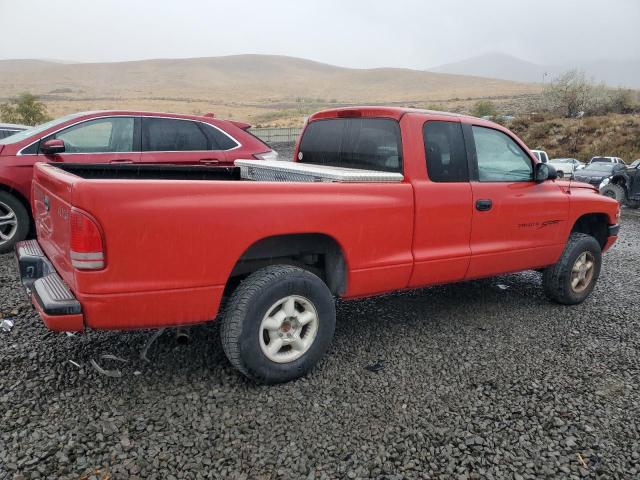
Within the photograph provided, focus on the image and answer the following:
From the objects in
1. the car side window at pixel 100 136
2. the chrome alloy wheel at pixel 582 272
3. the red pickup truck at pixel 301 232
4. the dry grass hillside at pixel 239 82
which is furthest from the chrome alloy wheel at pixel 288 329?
the dry grass hillside at pixel 239 82

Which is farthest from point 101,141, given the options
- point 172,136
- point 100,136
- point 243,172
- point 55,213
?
point 55,213

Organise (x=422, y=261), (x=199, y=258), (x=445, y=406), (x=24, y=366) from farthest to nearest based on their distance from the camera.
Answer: (x=422, y=261) → (x=24, y=366) → (x=445, y=406) → (x=199, y=258)

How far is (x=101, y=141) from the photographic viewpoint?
19.9 ft

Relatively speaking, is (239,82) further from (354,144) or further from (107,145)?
(354,144)

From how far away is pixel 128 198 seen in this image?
252cm

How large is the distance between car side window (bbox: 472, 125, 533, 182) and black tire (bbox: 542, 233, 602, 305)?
0.90 meters

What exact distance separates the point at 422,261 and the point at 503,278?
2650 millimetres

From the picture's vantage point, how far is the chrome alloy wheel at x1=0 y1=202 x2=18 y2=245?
18.6 feet

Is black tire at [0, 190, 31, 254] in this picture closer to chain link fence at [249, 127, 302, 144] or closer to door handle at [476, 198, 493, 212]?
door handle at [476, 198, 493, 212]

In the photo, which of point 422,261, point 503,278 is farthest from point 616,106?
point 422,261

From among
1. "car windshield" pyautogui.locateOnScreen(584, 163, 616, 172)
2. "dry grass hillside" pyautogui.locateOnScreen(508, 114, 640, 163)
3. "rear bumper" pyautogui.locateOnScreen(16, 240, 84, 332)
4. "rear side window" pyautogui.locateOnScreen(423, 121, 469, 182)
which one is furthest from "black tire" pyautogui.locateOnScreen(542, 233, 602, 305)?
"dry grass hillside" pyautogui.locateOnScreen(508, 114, 640, 163)

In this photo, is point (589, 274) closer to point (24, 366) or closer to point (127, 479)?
point (127, 479)

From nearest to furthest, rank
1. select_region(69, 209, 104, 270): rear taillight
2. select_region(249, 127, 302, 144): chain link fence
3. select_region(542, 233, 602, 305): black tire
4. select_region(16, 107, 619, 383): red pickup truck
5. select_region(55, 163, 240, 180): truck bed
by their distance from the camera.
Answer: select_region(69, 209, 104, 270): rear taillight, select_region(16, 107, 619, 383): red pickup truck, select_region(55, 163, 240, 180): truck bed, select_region(542, 233, 602, 305): black tire, select_region(249, 127, 302, 144): chain link fence

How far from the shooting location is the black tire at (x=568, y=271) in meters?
4.74
